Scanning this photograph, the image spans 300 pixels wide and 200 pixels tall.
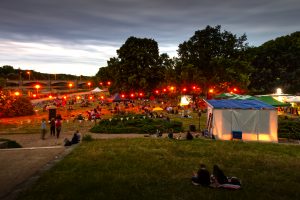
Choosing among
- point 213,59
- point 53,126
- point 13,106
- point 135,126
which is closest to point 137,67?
point 213,59

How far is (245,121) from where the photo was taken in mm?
19984

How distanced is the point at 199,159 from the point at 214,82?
3493 centimetres

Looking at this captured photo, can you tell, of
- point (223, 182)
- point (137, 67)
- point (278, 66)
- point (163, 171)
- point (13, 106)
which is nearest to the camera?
point (223, 182)

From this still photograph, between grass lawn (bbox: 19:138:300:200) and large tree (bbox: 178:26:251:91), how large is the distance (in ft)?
101

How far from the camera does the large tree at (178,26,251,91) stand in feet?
152

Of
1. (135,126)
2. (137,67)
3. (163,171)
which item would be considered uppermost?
(137,67)

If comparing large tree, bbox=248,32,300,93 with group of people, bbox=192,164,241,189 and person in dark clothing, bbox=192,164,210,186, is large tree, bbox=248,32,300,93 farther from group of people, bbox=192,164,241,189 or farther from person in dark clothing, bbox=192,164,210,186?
person in dark clothing, bbox=192,164,210,186

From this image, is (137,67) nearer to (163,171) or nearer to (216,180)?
(163,171)

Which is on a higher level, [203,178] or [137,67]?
[137,67]

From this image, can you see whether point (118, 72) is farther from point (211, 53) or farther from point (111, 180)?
point (111, 180)

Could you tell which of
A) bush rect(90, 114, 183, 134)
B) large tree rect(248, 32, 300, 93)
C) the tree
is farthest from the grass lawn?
large tree rect(248, 32, 300, 93)

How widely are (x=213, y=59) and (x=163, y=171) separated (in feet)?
126

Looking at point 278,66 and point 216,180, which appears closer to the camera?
point 216,180

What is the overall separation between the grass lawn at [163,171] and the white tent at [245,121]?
3.60 metres
